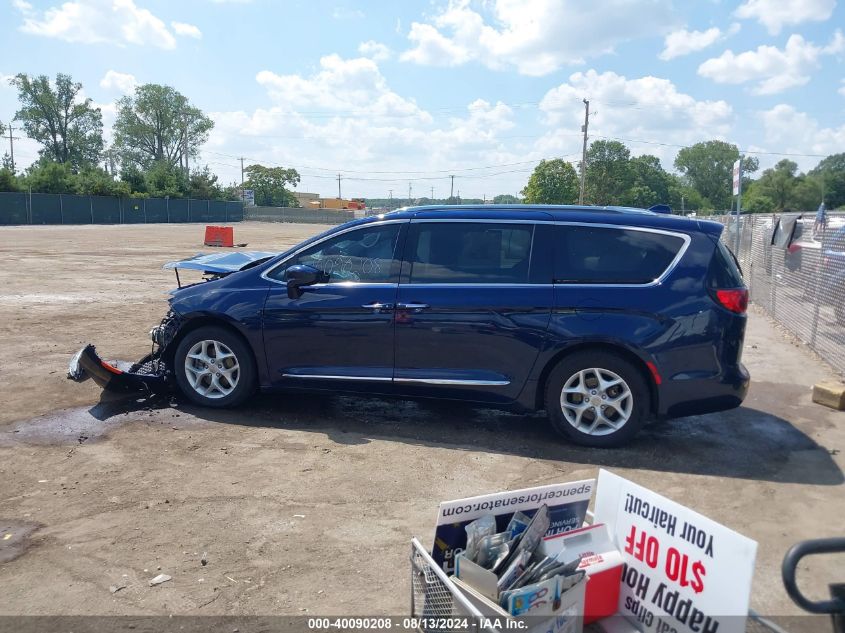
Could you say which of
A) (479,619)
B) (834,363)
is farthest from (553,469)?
(834,363)

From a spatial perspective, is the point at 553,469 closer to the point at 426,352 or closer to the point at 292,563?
the point at 426,352

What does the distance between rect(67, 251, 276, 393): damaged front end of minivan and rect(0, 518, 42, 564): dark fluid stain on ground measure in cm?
205

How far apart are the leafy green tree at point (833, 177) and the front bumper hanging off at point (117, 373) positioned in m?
76.9

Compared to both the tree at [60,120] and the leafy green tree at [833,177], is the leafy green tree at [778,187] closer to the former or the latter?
the leafy green tree at [833,177]

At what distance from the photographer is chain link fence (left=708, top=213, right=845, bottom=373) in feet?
30.0

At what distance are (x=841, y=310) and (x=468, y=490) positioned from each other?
22.9ft

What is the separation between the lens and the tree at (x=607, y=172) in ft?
219

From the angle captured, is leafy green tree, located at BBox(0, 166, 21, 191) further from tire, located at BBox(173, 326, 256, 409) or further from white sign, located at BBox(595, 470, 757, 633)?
white sign, located at BBox(595, 470, 757, 633)

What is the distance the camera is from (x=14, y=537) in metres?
3.89

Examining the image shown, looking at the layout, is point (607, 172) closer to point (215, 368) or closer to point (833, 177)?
point (833, 177)

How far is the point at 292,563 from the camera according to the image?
144 inches

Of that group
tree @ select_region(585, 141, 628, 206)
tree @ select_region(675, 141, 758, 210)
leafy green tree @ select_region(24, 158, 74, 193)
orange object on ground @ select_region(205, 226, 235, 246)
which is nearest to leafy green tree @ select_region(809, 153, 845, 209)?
tree @ select_region(675, 141, 758, 210)

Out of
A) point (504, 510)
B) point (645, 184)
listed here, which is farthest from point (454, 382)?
point (645, 184)

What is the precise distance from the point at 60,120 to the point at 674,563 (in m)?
103
